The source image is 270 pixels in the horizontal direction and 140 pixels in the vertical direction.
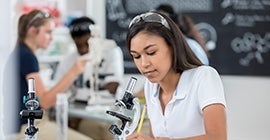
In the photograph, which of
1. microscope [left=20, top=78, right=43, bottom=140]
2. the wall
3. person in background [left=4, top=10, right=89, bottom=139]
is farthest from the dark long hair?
the wall

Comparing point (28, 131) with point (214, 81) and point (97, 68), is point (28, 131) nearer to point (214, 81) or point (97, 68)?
point (214, 81)

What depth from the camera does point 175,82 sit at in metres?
1.53

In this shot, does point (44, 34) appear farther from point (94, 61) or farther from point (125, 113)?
point (125, 113)

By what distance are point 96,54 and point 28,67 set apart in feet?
2.04

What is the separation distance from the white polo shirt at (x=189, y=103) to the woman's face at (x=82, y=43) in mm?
1523

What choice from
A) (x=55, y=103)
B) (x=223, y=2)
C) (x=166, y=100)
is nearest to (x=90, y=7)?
(x=223, y=2)

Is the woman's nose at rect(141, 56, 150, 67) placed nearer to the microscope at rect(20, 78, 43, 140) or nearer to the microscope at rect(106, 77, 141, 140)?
the microscope at rect(106, 77, 141, 140)

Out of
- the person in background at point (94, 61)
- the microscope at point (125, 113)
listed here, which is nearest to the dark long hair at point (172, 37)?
the microscope at point (125, 113)

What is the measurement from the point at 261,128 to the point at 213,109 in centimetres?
227

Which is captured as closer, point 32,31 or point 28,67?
point 28,67

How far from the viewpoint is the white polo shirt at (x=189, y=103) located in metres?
1.40

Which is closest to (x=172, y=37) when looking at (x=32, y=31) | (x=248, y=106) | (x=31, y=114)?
(x=31, y=114)

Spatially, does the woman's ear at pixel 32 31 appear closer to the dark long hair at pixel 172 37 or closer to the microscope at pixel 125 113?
the dark long hair at pixel 172 37

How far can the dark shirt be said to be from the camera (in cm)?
240
